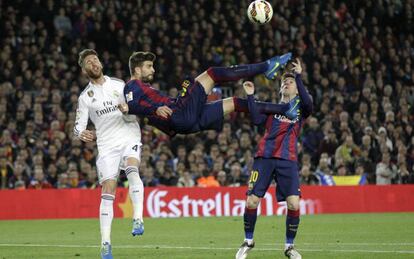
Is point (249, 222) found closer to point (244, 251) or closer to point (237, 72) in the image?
point (244, 251)

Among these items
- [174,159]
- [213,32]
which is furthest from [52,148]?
[213,32]

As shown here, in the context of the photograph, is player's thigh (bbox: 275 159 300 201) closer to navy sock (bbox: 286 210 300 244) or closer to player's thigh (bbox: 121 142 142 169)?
navy sock (bbox: 286 210 300 244)

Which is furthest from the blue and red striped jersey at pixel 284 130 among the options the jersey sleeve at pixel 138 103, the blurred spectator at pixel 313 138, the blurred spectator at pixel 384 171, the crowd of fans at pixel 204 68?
the blurred spectator at pixel 313 138

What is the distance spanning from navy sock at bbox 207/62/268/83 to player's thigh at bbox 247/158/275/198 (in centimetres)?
119

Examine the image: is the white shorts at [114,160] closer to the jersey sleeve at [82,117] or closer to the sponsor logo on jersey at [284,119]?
the jersey sleeve at [82,117]

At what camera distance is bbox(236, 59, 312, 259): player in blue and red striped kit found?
1266 cm

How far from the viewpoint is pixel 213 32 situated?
2922cm

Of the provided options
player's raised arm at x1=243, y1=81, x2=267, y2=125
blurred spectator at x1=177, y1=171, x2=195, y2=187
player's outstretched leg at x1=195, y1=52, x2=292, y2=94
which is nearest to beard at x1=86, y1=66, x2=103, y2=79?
player's outstretched leg at x1=195, y1=52, x2=292, y2=94

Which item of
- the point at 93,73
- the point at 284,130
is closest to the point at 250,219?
the point at 284,130

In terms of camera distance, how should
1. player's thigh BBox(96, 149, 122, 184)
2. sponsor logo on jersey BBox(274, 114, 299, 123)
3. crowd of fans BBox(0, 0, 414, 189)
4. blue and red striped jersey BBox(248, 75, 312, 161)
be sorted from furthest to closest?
crowd of fans BBox(0, 0, 414, 189), sponsor logo on jersey BBox(274, 114, 299, 123), blue and red striped jersey BBox(248, 75, 312, 161), player's thigh BBox(96, 149, 122, 184)

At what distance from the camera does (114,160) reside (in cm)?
1284

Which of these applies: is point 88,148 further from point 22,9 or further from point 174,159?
point 22,9

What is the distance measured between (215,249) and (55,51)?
44.8 feet

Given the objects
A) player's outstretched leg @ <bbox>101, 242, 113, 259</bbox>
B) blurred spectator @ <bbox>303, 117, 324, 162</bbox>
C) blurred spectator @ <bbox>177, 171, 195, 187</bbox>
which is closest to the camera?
player's outstretched leg @ <bbox>101, 242, 113, 259</bbox>
